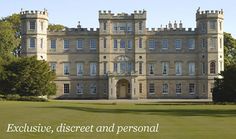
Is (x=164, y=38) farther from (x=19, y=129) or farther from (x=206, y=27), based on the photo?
(x=19, y=129)

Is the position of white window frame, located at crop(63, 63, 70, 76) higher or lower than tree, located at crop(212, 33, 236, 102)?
higher

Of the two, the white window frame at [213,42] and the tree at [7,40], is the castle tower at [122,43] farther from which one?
the tree at [7,40]

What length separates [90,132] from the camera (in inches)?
677

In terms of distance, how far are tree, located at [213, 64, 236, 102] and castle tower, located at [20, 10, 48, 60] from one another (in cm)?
2579

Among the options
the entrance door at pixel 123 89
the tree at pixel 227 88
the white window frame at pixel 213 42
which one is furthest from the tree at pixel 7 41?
the tree at pixel 227 88

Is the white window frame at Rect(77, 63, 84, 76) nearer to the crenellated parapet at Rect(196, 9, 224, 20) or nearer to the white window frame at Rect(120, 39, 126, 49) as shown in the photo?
the white window frame at Rect(120, 39, 126, 49)

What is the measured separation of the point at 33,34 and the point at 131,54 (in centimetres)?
1281

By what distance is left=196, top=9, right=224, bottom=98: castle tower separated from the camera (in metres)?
68.2

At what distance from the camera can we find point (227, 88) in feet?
168

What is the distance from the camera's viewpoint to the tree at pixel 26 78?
5416 cm

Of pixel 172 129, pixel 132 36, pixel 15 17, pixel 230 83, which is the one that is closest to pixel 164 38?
pixel 132 36

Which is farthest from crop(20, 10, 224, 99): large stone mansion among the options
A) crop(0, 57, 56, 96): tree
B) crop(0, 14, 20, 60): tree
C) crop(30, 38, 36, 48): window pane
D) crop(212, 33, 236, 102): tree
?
crop(212, 33, 236, 102): tree

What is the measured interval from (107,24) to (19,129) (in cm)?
5235

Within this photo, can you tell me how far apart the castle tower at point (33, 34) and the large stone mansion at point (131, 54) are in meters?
0.13
